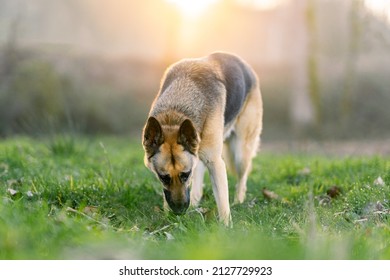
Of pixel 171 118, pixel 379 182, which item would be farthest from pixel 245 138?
pixel 171 118

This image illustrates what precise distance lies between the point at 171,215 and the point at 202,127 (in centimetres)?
94

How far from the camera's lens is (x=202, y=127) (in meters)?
5.73

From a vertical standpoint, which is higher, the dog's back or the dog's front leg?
the dog's back

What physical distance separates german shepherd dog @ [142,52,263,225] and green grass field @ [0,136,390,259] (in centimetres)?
31

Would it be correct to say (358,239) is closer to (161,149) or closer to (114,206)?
(161,149)

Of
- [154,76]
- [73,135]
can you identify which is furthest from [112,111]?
[73,135]

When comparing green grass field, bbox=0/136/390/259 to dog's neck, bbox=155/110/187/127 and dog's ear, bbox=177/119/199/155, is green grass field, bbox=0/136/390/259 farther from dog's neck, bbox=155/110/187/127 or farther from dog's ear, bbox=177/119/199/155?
dog's neck, bbox=155/110/187/127

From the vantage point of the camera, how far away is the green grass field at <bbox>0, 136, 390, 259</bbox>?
3.74m

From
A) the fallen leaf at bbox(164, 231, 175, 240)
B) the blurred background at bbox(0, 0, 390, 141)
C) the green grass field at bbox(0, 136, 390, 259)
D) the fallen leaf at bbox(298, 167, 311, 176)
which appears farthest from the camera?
the blurred background at bbox(0, 0, 390, 141)

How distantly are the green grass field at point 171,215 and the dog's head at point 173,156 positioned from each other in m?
0.22

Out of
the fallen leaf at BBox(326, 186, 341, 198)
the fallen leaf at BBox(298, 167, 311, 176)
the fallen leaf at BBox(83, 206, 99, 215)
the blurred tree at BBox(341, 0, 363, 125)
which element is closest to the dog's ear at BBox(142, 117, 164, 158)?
the fallen leaf at BBox(83, 206, 99, 215)

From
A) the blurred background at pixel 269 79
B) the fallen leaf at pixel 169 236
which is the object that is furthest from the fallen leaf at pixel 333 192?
the blurred background at pixel 269 79

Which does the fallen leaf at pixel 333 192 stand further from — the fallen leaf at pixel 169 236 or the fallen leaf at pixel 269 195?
the fallen leaf at pixel 169 236

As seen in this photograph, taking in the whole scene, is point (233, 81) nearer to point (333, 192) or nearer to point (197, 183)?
point (197, 183)
